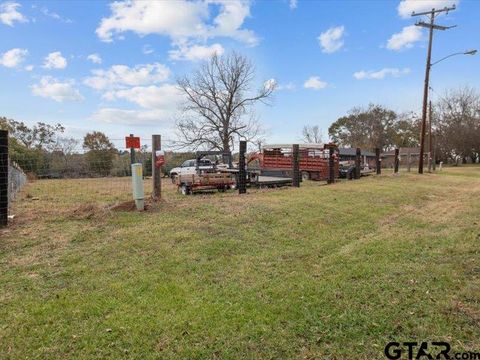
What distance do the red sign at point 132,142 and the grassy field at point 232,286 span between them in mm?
1820

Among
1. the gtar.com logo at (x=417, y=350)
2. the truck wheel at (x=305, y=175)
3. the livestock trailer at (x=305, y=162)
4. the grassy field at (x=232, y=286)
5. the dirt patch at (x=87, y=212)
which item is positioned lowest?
the gtar.com logo at (x=417, y=350)

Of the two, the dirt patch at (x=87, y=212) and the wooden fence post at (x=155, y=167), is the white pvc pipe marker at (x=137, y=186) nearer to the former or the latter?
the dirt patch at (x=87, y=212)

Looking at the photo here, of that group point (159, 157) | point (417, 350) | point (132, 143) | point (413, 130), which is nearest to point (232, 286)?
point (417, 350)

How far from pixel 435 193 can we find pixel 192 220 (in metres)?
9.63

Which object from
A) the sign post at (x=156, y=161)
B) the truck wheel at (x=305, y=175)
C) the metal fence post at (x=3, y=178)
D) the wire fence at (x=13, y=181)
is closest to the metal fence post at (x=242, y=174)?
the sign post at (x=156, y=161)

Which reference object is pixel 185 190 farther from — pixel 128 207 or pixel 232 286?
pixel 232 286

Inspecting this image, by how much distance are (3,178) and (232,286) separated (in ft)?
16.5

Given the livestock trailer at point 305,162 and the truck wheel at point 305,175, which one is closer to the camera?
the livestock trailer at point 305,162

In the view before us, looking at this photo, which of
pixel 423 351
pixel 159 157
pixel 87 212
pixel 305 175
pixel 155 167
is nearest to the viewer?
pixel 423 351

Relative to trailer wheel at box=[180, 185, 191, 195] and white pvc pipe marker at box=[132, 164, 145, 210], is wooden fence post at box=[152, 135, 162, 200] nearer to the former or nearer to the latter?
white pvc pipe marker at box=[132, 164, 145, 210]

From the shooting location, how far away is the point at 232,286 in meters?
4.31

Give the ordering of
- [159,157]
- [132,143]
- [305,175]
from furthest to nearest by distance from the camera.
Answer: [305,175] < [159,157] < [132,143]

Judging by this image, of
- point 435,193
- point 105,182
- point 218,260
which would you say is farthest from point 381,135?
point 218,260

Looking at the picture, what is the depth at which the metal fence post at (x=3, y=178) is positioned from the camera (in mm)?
6934
